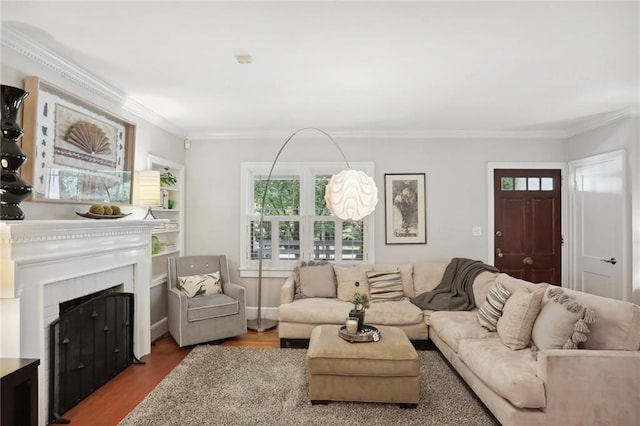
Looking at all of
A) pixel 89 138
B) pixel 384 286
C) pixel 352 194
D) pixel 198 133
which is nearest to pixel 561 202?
pixel 384 286

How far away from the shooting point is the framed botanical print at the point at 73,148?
8.38ft

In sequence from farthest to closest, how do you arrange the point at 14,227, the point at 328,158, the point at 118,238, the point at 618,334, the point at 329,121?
1. the point at 328,158
2. the point at 329,121
3. the point at 118,238
4. the point at 618,334
5. the point at 14,227

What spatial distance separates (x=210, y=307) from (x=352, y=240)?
1.99 m

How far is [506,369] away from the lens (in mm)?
2350

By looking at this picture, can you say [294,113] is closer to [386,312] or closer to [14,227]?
[386,312]

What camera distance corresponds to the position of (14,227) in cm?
210

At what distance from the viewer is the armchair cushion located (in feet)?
13.9

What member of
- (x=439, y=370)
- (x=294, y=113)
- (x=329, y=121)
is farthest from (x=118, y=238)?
(x=439, y=370)

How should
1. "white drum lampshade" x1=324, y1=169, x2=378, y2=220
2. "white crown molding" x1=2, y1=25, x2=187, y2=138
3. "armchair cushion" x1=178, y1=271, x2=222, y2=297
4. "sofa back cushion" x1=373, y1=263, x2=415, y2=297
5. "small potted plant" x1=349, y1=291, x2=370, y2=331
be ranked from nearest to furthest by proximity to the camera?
1. "white crown molding" x1=2, y1=25, x2=187, y2=138
2. "small potted plant" x1=349, y1=291, x2=370, y2=331
3. "white drum lampshade" x1=324, y1=169, x2=378, y2=220
4. "armchair cushion" x1=178, y1=271, x2=222, y2=297
5. "sofa back cushion" x1=373, y1=263, x2=415, y2=297

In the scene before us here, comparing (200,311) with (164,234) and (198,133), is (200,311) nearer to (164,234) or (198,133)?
(164,234)

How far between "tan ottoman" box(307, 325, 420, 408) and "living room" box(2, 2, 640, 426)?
2.10 meters

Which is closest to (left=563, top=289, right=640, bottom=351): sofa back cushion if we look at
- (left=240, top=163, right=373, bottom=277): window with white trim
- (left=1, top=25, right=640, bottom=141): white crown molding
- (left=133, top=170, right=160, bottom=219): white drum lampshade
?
(left=1, top=25, right=640, bottom=141): white crown molding

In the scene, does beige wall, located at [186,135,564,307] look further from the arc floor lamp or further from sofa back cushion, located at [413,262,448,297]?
the arc floor lamp

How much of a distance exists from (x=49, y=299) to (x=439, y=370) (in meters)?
3.05
